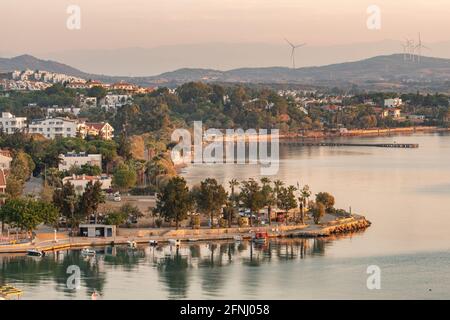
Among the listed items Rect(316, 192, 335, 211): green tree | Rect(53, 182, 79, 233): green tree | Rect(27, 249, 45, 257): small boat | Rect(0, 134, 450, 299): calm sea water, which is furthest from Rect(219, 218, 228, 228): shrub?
Rect(27, 249, 45, 257): small boat

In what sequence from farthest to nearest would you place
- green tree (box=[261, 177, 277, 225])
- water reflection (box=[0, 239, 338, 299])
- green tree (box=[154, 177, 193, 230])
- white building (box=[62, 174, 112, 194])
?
1. white building (box=[62, 174, 112, 194])
2. green tree (box=[261, 177, 277, 225])
3. green tree (box=[154, 177, 193, 230])
4. water reflection (box=[0, 239, 338, 299])

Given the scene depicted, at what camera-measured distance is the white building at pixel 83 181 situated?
635 inches

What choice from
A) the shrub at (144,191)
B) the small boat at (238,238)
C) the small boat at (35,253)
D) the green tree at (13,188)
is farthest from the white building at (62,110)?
the small boat at (35,253)

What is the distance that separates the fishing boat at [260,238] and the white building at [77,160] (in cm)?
700

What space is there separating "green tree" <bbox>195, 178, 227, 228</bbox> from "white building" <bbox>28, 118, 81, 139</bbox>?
1480cm

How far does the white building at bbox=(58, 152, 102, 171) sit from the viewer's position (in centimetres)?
1947

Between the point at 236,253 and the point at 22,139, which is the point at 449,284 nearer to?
the point at 236,253

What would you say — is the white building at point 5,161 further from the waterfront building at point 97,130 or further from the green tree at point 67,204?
the waterfront building at point 97,130

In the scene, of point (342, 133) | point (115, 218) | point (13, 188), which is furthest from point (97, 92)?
point (115, 218)

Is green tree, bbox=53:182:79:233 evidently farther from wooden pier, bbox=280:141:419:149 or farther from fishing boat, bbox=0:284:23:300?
wooden pier, bbox=280:141:419:149

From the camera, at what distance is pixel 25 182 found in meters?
17.8

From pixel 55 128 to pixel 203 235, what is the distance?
54.1ft
